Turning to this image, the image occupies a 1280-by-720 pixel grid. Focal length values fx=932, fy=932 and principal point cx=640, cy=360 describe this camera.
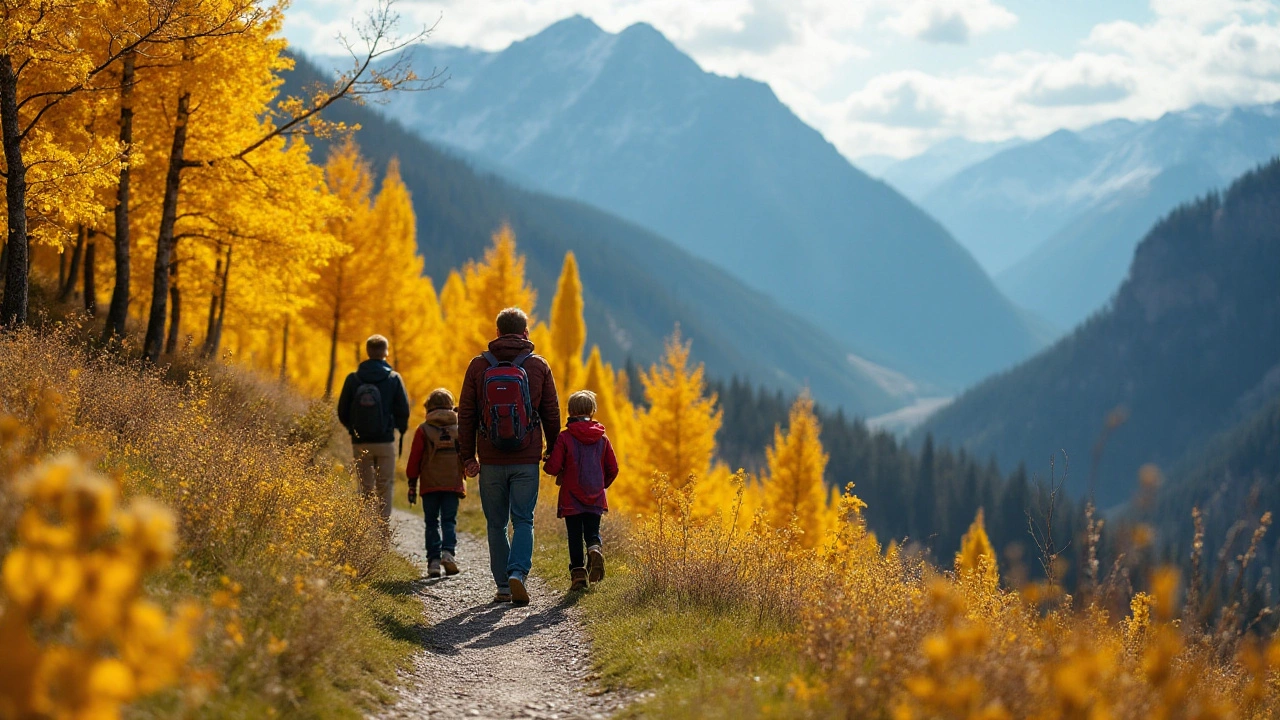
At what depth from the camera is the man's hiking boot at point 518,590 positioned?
8711mm

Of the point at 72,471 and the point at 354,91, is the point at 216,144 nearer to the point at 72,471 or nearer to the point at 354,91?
the point at 354,91

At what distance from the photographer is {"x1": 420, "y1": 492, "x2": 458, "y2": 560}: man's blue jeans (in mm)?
10078

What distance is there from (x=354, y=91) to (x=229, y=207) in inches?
164

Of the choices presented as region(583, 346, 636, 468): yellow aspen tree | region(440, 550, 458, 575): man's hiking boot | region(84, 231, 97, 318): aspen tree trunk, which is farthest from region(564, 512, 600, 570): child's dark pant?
region(583, 346, 636, 468): yellow aspen tree

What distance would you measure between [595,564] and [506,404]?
2112 mm

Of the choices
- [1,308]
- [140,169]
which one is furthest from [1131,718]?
[140,169]

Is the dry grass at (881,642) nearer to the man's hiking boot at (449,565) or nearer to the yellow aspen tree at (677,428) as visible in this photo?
the man's hiking boot at (449,565)

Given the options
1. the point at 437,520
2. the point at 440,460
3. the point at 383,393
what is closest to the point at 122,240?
the point at 383,393

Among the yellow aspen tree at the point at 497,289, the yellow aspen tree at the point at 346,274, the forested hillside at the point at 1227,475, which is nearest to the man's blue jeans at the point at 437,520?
the yellow aspen tree at the point at 346,274

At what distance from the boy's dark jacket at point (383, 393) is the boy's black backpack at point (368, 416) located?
4 centimetres

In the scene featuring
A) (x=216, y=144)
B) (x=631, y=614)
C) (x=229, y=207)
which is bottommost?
(x=631, y=614)

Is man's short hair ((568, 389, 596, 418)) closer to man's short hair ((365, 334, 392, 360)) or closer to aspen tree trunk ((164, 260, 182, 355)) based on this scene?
man's short hair ((365, 334, 392, 360))

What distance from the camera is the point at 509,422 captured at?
318 inches

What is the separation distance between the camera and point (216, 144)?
14656mm
